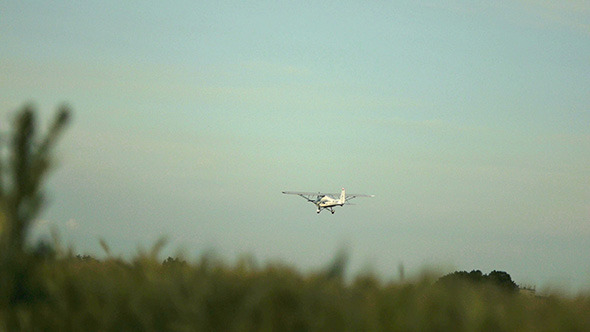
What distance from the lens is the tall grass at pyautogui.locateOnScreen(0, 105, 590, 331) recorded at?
A: 219 inches

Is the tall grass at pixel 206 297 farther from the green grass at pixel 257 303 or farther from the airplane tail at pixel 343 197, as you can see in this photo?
the airplane tail at pixel 343 197

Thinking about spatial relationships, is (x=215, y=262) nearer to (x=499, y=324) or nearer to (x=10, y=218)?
(x=10, y=218)

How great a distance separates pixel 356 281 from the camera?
6879mm

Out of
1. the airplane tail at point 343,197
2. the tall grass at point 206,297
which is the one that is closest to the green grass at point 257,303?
the tall grass at point 206,297

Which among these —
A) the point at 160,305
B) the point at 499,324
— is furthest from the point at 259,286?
the point at 499,324

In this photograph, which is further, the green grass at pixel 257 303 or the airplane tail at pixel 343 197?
the airplane tail at pixel 343 197

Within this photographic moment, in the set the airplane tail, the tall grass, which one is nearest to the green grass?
the tall grass

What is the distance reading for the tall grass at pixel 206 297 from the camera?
555cm

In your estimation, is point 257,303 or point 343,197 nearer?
point 257,303

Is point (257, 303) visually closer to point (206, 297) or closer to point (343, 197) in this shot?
point (206, 297)

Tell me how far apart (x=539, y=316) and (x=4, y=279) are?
5.08m

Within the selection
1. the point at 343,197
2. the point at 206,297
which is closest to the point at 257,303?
the point at 206,297

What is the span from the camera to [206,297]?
240 inches

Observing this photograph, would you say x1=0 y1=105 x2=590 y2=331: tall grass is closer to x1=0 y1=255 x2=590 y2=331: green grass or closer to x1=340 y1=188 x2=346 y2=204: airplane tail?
x1=0 y1=255 x2=590 y2=331: green grass
